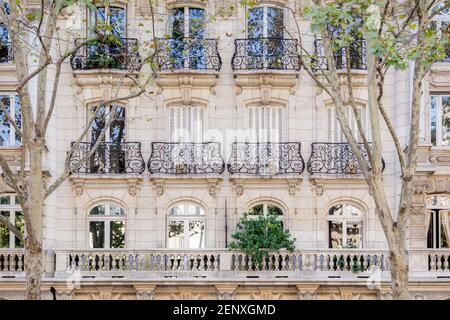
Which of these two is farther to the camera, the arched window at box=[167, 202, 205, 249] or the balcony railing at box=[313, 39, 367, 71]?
the arched window at box=[167, 202, 205, 249]

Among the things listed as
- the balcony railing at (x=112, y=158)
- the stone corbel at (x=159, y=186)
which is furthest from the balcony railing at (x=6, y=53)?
the stone corbel at (x=159, y=186)

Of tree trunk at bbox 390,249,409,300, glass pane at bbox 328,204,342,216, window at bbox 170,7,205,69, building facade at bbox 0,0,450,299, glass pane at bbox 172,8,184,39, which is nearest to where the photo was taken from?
tree trunk at bbox 390,249,409,300

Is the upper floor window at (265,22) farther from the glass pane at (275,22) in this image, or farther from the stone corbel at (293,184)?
the stone corbel at (293,184)

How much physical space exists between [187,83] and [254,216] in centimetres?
422

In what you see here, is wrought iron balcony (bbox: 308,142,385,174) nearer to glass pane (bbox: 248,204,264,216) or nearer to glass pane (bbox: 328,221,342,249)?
glass pane (bbox: 328,221,342,249)

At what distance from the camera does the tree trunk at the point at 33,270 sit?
50.7ft

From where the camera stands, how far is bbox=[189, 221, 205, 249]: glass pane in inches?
946

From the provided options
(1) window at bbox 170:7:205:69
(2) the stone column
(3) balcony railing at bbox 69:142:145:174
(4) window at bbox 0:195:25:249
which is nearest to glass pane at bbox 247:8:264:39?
(1) window at bbox 170:7:205:69

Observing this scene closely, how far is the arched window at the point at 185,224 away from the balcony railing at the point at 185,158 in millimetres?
1101

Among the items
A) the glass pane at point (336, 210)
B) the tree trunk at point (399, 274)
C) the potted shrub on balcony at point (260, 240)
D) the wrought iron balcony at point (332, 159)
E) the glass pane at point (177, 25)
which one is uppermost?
the glass pane at point (177, 25)

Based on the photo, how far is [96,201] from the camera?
2392cm

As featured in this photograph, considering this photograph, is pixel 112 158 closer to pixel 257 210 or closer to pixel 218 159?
pixel 218 159

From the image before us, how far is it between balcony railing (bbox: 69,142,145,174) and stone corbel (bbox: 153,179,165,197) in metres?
0.52

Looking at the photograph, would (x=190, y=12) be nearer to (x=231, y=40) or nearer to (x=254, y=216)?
(x=231, y=40)
